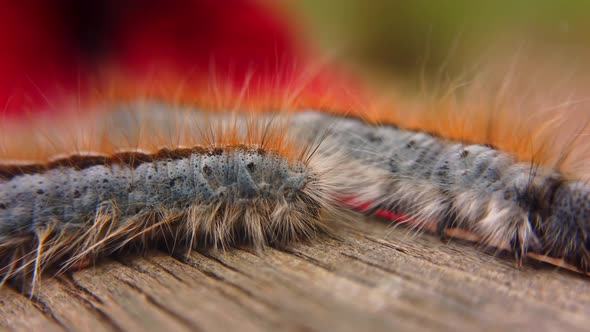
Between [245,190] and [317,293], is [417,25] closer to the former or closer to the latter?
[245,190]

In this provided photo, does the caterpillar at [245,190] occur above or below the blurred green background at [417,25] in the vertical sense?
below

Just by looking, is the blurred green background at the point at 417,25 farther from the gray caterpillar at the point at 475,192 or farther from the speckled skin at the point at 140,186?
the speckled skin at the point at 140,186

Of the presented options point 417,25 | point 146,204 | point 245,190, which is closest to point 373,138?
point 245,190

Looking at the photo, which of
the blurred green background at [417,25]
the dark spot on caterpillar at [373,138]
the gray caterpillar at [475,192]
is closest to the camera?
the gray caterpillar at [475,192]

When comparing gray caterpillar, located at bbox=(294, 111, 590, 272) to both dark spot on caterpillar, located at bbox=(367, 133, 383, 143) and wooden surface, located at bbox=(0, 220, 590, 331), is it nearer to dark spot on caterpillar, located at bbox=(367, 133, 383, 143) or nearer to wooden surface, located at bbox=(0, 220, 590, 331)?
dark spot on caterpillar, located at bbox=(367, 133, 383, 143)

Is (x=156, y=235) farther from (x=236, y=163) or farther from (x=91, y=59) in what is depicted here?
(x=91, y=59)

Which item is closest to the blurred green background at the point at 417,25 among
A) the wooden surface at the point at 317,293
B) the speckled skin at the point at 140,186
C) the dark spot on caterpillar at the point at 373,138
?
the dark spot on caterpillar at the point at 373,138

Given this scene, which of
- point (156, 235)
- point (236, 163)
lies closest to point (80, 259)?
point (156, 235)
